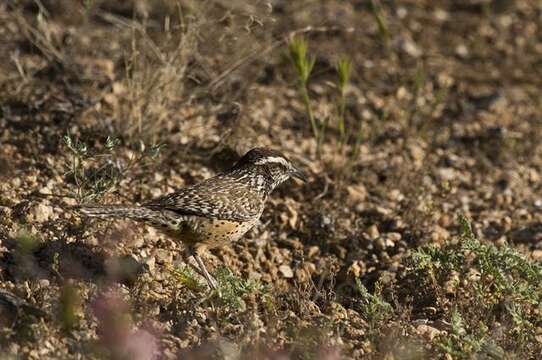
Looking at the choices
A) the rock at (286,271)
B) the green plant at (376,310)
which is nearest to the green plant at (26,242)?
the rock at (286,271)

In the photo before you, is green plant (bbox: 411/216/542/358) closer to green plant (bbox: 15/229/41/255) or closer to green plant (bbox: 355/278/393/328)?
green plant (bbox: 355/278/393/328)

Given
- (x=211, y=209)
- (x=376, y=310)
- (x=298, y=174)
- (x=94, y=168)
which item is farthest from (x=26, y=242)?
(x=298, y=174)

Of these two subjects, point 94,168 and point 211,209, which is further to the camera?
point 94,168

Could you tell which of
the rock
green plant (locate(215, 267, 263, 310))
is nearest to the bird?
green plant (locate(215, 267, 263, 310))

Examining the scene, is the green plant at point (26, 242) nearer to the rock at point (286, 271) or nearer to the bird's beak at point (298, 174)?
the rock at point (286, 271)

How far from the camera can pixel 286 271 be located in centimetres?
664

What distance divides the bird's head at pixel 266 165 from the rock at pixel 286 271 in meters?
0.59

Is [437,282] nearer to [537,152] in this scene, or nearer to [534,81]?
[537,152]

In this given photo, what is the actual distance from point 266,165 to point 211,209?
83 cm

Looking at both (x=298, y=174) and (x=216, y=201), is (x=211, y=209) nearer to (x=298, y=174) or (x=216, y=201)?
(x=216, y=201)

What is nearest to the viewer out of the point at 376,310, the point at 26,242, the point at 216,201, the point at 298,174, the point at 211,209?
the point at 26,242

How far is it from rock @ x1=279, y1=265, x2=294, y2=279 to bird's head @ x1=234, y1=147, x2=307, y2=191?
1.93 feet

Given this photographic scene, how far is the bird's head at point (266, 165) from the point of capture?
6.69 metres

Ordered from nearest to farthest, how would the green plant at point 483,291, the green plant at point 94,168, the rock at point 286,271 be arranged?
1. the green plant at point 483,291
2. the green plant at point 94,168
3. the rock at point 286,271
